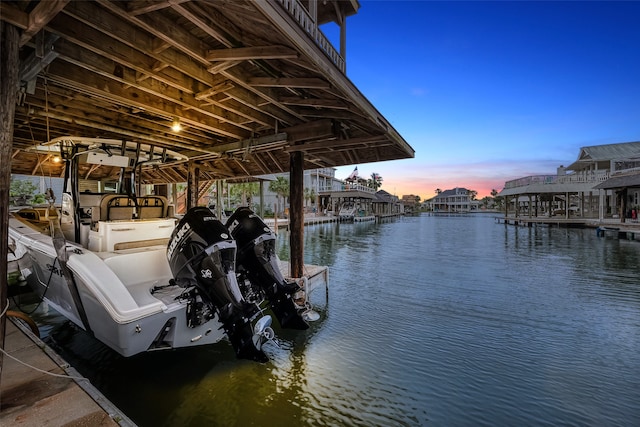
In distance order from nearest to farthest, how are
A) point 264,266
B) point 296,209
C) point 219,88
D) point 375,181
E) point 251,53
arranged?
point 251,53
point 219,88
point 264,266
point 296,209
point 375,181

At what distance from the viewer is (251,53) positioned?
301cm

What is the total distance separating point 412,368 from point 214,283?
3243 millimetres

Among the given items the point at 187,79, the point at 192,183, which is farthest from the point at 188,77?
the point at 192,183

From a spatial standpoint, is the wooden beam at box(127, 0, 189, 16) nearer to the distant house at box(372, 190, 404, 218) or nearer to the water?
the water

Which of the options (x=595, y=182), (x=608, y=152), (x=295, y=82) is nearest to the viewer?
(x=295, y=82)

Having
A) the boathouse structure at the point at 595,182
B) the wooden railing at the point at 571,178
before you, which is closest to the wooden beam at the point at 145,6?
the boathouse structure at the point at 595,182

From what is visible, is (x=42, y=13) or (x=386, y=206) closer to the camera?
(x=42, y=13)

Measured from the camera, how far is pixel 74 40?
281cm

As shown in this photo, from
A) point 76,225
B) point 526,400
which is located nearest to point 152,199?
point 76,225

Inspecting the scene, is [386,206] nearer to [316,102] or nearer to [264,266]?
[316,102]

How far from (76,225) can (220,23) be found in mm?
3839

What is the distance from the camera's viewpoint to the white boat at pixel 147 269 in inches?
128

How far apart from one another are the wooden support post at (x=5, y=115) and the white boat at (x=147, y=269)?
1.06 metres

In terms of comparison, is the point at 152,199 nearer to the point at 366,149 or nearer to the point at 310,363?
the point at 310,363
